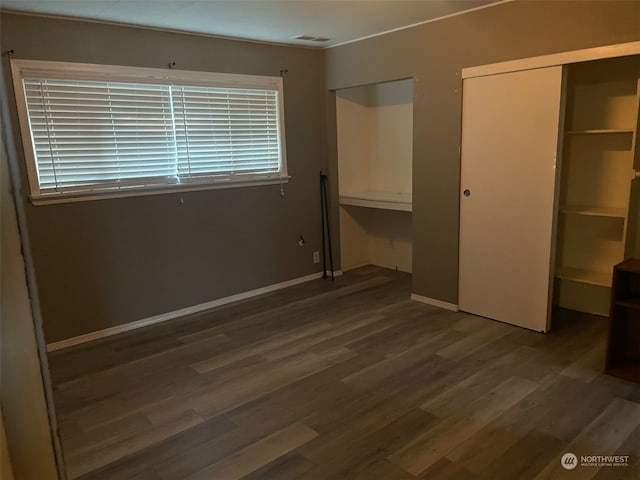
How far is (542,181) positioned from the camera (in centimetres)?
333

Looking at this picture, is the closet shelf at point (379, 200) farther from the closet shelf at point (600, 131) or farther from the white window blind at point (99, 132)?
the white window blind at point (99, 132)

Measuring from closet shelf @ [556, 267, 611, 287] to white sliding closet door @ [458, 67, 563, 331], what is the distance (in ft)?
0.97

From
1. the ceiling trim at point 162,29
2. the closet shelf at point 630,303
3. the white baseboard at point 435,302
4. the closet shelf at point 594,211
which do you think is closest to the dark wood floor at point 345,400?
the white baseboard at point 435,302

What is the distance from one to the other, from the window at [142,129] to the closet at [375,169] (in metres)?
0.88

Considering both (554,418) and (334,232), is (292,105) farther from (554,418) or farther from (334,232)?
(554,418)

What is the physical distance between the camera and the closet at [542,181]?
3299mm

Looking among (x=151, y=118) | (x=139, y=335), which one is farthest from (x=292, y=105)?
(x=139, y=335)

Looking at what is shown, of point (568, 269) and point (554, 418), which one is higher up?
point (568, 269)

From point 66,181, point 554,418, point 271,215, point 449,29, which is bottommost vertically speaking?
point 554,418

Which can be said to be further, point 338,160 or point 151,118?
point 338,160

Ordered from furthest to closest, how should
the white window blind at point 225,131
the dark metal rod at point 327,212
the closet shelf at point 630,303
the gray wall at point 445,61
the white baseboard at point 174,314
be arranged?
the dark metal rod at point 327,212
the white window blind at point 225,131
the white baseboard at point 174,314
the gray wall at point 445,61
the closet shelf at point 630,303

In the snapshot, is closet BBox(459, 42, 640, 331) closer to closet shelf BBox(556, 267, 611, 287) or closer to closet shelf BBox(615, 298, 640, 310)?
closet shelf BBox(556, 267, 611, 287)

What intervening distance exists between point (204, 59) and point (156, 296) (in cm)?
205

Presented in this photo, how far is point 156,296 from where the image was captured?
400cm
